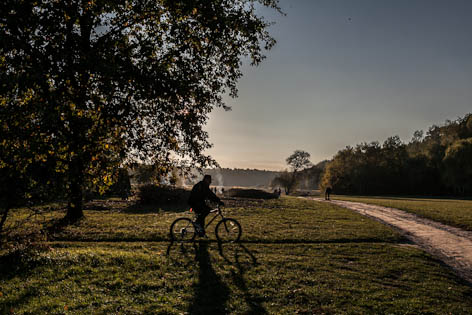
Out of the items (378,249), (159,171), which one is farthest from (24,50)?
(378,249)

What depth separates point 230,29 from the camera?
13.9m

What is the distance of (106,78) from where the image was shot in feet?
29.0

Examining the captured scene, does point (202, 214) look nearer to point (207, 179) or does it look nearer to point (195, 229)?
point (195, 229)

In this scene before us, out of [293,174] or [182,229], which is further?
[293,174]

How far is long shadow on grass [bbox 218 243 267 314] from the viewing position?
580 cm

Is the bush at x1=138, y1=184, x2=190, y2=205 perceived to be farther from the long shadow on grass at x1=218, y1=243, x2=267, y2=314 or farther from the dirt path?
the dirt path

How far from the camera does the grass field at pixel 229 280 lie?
5.77 metres

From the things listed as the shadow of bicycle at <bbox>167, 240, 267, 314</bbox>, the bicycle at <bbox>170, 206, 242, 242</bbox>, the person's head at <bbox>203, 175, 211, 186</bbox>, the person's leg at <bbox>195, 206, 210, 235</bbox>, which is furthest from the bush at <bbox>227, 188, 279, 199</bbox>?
the person's head at <bbox>203, 175, 211, 186</bbox>

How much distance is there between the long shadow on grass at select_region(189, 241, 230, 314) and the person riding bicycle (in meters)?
2.08

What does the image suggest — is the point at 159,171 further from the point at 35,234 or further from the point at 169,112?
the point at 35,234

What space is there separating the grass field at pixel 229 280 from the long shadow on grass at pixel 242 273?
0.09ft

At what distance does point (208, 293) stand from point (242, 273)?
4.79ft

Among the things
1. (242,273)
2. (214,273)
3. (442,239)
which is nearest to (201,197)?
(214,273)

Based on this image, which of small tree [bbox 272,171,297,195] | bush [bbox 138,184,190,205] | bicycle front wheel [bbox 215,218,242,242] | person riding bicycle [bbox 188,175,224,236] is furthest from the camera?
small tree [bbox 272,171,297,195]
